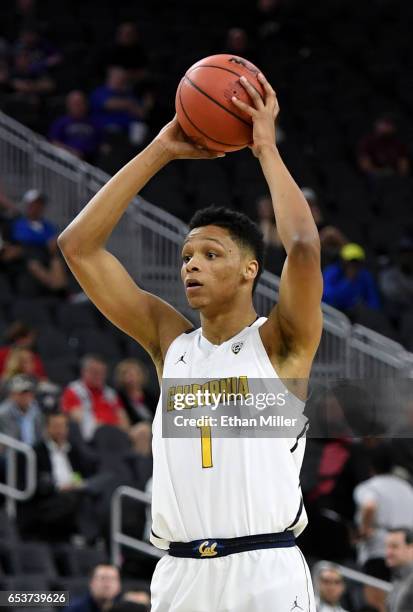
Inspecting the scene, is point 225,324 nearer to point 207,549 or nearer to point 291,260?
point 291,260

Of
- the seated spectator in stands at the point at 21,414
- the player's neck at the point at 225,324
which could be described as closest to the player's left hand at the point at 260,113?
the player's neck at the point at 225,324

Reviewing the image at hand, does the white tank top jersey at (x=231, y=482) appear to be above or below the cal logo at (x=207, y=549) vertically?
above

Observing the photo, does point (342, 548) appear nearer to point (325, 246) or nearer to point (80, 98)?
point (325, 246)

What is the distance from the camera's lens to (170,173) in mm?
14109

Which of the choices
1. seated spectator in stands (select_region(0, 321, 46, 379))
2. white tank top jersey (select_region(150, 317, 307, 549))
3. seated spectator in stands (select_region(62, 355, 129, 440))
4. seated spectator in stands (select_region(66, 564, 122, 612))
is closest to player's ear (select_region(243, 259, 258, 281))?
white tank top jersey (select_region(150, 317, 307, 549))

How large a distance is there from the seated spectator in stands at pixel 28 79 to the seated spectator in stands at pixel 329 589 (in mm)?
7679

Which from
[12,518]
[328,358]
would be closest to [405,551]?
[12,518]

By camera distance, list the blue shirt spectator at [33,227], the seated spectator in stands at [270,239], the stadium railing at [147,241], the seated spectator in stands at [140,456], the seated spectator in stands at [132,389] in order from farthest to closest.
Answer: the blue shirt spectator at [33,227] → the seated spectator in stands at [270,239] → the stadium railing at [147,241] → the seated spectator in stands at [132,389] → the seated spectator in stands at [140,456]

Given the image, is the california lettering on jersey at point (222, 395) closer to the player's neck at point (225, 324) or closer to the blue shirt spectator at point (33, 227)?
the player's neck at point (225, 324)

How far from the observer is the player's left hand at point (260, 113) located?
431 centimetres

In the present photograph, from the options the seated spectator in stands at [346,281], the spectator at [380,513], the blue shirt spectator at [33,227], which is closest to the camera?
the spectator at [380,513]

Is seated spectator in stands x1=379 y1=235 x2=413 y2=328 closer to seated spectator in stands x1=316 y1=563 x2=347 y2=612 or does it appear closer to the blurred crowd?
the blurred crowd

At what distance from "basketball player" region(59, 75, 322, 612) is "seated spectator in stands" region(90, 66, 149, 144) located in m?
10.2

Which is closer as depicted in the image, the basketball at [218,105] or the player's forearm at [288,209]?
the player's forearm at [288,209]
